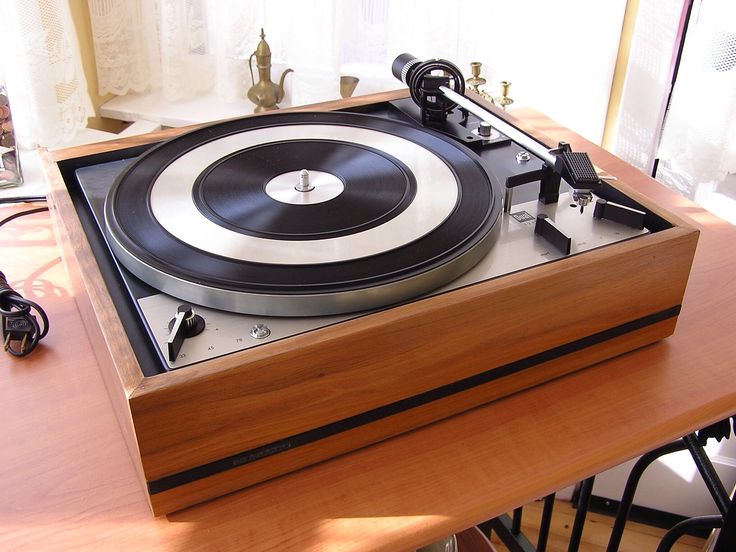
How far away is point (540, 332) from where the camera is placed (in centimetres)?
86

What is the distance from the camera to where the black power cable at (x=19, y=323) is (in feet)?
3.14

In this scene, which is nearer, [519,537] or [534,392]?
[534,392]

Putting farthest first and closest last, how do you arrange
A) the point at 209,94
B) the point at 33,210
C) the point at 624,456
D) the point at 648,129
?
1. the point at 209,94
2. the point at 648,129
3. the point at 33,210
4. the point at 624,456

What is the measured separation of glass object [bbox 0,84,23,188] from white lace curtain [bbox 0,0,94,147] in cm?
22

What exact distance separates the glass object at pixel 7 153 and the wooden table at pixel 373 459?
1.64ft

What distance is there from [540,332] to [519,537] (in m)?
0.77

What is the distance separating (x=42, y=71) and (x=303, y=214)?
3.17 feet

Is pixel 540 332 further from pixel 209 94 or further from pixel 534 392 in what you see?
pixel 209 94

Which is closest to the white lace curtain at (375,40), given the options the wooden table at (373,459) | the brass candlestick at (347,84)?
the brass candlestick at (347,84)

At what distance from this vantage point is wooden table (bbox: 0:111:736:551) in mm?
735

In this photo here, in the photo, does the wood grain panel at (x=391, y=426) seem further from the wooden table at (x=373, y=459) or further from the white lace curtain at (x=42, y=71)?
the white lace curtain at (x=42, y=71)

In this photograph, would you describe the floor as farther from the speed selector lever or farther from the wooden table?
the speed selector lever

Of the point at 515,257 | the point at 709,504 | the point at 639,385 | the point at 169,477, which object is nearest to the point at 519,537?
the point at 709,504

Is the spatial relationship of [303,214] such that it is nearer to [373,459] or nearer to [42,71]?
[373,459]
